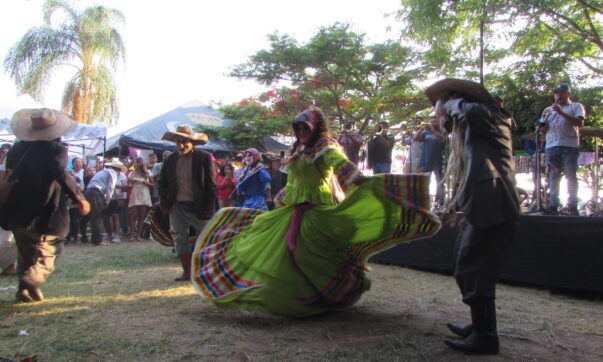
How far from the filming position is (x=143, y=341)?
2.99 metres

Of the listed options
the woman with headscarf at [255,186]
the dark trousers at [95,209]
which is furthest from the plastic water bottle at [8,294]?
the dark trousers at [95,209]

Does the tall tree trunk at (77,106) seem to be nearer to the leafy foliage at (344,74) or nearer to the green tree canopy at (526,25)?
the leafy foliage at (344,74)

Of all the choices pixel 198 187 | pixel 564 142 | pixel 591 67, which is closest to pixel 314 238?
pixel 198 187

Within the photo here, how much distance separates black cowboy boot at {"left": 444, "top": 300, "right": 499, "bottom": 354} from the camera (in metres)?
2.72

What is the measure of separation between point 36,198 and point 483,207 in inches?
155

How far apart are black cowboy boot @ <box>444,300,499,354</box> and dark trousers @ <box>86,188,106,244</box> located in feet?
29.5

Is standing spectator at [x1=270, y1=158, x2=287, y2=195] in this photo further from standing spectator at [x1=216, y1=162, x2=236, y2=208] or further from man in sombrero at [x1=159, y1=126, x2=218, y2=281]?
man in sombrero at [x1=159, y1=126, x2=218, y2=281]

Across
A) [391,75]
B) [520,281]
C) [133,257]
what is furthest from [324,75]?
[520,281]

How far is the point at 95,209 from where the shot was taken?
9.79 meters

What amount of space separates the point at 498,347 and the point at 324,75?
54.8ft

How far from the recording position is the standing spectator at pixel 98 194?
31.9 ft

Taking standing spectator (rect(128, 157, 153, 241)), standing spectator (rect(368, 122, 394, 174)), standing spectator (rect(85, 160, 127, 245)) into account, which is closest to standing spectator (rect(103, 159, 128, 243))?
standing spectator (rect(128, 157, 153, 241))

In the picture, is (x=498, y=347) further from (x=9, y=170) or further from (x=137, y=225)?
(x=137, y=225)

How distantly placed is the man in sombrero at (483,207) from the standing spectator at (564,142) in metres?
4.04
